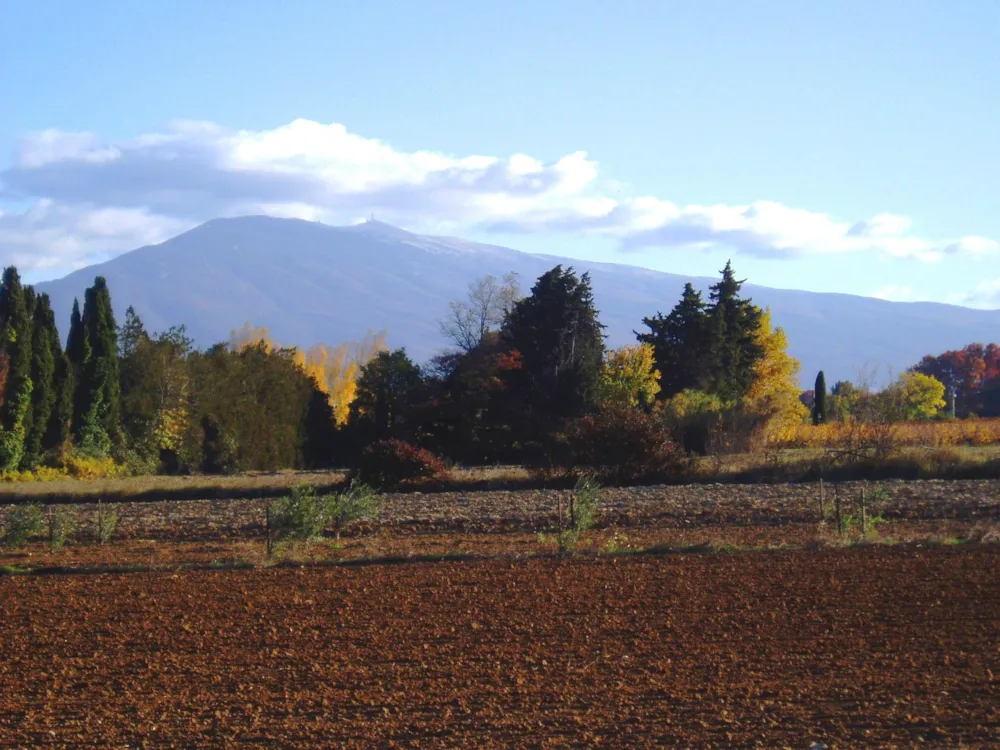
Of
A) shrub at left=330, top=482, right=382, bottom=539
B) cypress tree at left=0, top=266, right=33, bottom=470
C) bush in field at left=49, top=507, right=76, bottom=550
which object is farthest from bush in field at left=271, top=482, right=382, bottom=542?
cypress tree at left=0, top=266, right=33, bottom=470

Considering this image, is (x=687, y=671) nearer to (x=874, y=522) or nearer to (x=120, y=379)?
(x=874, y=522)

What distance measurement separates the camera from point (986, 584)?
52.2 feet

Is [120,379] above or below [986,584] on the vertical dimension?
above

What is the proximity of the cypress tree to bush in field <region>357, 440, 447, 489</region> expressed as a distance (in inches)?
826

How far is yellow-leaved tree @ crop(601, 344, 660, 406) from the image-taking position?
58.4m

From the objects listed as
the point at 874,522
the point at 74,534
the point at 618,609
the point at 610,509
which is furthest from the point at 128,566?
the point at 874,522

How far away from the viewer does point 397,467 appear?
1539 inches

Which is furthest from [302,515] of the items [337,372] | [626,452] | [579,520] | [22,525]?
[337,372]

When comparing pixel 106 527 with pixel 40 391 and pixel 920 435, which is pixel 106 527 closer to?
pixel 40 391

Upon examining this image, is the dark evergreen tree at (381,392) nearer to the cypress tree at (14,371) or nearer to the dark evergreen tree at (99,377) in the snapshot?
the dark evergreen tree at (99,377)

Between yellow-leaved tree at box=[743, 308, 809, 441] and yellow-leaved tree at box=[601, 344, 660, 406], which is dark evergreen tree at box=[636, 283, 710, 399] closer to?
yellow-leaved tree at box=[601, 344, 660, 406]

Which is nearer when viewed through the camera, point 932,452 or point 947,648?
point 947,648

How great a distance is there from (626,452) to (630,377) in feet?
68.9

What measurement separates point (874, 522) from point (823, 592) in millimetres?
9609
